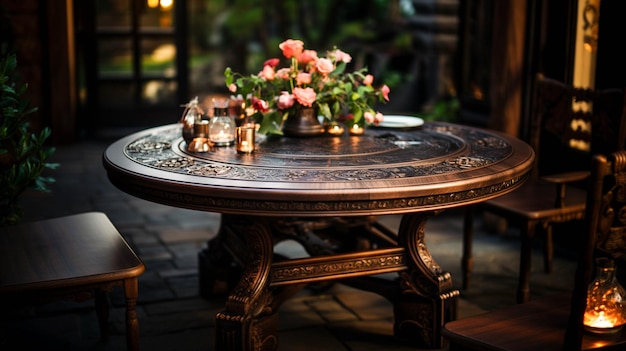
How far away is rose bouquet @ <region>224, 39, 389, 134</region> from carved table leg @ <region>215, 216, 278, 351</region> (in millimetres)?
445

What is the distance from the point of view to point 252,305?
2.79 meters

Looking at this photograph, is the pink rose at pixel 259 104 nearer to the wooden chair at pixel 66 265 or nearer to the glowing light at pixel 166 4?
the wooden chair at pixel 66 265

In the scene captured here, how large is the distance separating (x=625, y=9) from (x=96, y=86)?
465 centimetres

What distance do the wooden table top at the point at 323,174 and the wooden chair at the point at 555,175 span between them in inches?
13.6

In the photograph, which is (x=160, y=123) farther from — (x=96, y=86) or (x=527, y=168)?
(x=527, y=168)

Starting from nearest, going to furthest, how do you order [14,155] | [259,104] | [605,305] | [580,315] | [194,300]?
[580,315] < [605,305] < [259,104] < [14,155] < [194,300]

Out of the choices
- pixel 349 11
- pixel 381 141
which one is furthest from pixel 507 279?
pixel 349 11

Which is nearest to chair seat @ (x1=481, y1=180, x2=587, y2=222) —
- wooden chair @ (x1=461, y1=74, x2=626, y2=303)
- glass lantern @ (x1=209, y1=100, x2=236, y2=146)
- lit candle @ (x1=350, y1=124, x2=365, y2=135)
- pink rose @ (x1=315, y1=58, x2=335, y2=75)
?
wooden chair @ (x1=461, y1=74, x2=626, y2=303)

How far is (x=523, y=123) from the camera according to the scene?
4613 millimetres

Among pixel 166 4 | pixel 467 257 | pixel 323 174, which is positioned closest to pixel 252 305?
pixel 323 174

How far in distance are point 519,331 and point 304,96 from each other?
1193mm

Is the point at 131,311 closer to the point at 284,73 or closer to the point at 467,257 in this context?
the point at 284,73

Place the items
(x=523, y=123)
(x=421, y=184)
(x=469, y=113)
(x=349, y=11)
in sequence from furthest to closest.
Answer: (x=349, y=11)
(x=469, y=113)
(x=523, y=123)
(x=421, y=184)

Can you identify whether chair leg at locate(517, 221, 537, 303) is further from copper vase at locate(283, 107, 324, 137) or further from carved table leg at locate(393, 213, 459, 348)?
copper vase at locate(283, 107, 324, 137)
